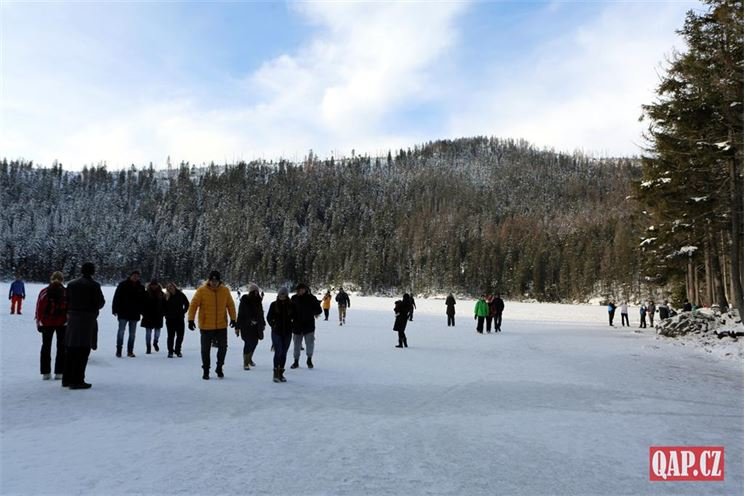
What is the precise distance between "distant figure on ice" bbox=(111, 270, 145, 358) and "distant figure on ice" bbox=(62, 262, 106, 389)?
357cm

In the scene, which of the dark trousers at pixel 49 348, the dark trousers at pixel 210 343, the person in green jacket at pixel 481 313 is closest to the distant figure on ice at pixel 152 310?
the dark trousers at pixel 49 348

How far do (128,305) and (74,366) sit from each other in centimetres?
415

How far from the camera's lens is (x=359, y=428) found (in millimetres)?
6000

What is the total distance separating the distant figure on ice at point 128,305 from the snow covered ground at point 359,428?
563 millimetres

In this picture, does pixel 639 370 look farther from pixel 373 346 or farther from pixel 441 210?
pixel 441 210

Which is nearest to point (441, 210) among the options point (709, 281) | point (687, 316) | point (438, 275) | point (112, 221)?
point (438, 275)

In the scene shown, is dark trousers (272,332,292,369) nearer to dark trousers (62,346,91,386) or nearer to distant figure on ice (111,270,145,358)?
dark trousers (62,346,91,386)

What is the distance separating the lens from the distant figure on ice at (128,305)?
11445 mm

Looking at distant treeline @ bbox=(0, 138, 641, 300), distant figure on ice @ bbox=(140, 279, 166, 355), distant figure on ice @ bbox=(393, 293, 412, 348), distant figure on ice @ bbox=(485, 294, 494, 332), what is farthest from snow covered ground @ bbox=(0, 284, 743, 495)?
distant treeline @ bbox=(0, 138, 641, 300)

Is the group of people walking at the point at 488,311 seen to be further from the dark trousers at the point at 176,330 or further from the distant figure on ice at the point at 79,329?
the distant figure on ice at the point at 79,329

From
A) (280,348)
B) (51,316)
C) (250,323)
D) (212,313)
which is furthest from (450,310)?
(51,316)

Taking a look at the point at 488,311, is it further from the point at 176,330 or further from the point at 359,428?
the point at 359,428

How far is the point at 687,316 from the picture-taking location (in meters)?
19.9

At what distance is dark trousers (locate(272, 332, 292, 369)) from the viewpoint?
29.2ft
